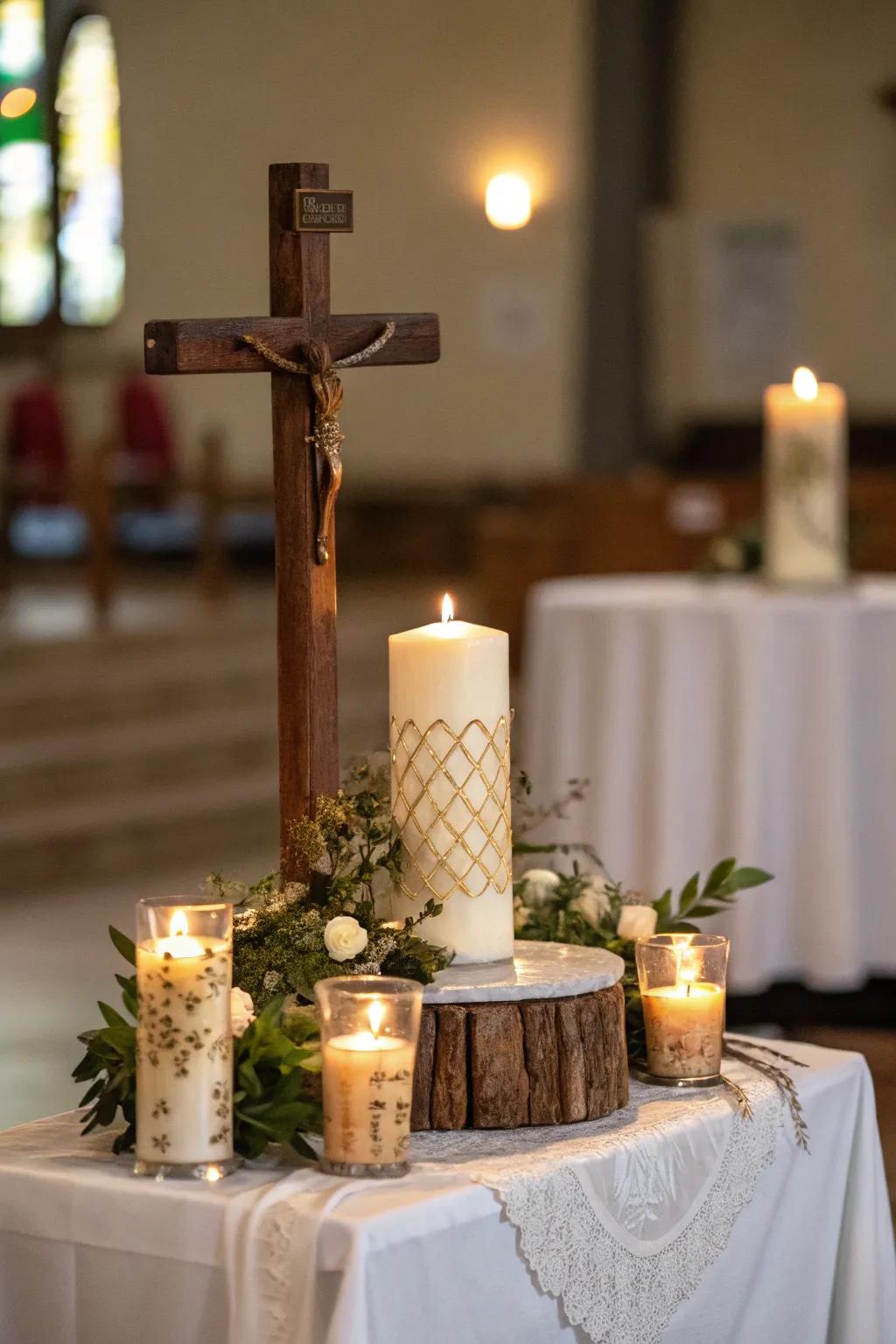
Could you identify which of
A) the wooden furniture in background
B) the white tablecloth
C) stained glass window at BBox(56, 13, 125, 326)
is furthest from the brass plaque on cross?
stained glass window at BBox(56, 13, 125, 326)

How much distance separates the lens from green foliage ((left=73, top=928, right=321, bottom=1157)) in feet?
5.41

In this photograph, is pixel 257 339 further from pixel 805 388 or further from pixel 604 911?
pixel 805 388

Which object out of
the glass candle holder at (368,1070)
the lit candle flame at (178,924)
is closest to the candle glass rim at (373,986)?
the glass candle holder at (368,1070)

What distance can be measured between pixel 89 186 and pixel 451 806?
11.2m

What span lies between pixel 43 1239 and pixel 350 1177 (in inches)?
9.9

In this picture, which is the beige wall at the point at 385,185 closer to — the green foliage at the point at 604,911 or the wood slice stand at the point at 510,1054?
the green foliage at the point at 604,911

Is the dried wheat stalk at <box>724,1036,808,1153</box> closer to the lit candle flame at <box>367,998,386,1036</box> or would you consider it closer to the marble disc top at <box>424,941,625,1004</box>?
the marble disc top at <box>424,941,625,1004</box>

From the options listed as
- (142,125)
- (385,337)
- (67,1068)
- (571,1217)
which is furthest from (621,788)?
(142,125)

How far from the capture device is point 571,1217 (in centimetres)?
165

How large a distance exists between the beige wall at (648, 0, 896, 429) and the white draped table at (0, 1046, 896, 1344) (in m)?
10.0

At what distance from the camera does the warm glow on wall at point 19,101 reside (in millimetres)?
12344

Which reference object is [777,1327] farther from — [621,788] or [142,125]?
[142,125]

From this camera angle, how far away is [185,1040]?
1590 millimetres

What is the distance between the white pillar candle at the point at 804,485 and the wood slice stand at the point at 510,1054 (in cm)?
272
